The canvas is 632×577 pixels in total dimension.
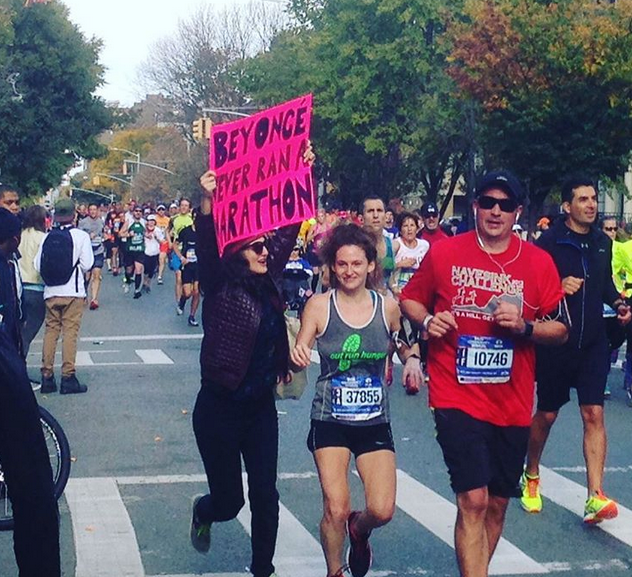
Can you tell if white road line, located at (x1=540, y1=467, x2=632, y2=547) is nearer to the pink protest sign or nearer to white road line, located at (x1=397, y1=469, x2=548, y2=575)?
white road line, located at (x1=397, y1=469, x2=548, y2=575)

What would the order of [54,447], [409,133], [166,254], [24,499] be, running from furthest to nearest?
[409,133]
[166,254]
[54,447]
[24,499]

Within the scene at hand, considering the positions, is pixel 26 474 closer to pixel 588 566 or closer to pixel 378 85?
pixel 588 566

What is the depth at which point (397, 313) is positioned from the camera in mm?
5988

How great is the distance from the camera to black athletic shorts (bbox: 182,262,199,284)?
19.7 meters

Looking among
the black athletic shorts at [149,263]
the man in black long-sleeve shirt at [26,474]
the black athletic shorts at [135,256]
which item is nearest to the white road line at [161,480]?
the man in black long-sleeve shirt at [26,474]

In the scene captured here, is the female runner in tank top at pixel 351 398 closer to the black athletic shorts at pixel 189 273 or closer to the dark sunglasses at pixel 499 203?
the dark sunglasses at pixel 499 203

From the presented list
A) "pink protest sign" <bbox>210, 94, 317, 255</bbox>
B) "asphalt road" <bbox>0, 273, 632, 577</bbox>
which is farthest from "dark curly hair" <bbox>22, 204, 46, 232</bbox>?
"pink protest sign" <bbox>210, 94, 317, 255</bbox>

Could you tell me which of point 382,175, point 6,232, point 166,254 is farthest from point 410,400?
point 382,175

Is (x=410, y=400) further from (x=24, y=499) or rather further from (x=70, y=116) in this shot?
(x=70, y=116)

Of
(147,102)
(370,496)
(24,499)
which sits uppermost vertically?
(147,102)

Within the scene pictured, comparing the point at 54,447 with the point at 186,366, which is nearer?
the point at 54,447

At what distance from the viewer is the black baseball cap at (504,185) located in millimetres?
5641

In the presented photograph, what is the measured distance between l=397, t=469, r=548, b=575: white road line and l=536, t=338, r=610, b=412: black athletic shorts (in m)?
0.86

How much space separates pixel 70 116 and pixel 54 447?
55.5m
